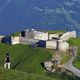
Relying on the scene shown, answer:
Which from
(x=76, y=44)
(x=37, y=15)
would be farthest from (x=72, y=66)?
(x=37, y=15)

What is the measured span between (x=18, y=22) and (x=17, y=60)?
94.4 meters

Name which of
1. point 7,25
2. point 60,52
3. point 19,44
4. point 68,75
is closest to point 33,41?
point 19,44

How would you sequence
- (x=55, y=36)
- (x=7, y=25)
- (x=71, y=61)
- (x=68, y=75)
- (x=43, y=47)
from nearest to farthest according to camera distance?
(x=68, y=75) < (x=71, y=61) < (x=43, y=47) < (x=55, y=36) < (x=7, y=25)

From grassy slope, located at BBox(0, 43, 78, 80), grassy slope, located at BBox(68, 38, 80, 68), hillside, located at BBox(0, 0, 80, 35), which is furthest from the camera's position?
hillside, located at BBox(0, 0, 80, 35)

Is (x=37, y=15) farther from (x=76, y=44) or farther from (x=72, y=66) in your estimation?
(x=72, y=66)

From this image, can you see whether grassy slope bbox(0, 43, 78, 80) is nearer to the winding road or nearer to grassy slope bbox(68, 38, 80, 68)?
the winding road

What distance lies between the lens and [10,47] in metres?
72.0

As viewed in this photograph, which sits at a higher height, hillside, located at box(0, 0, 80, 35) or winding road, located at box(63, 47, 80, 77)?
hillside, located at box(0, 0, 80, 35)

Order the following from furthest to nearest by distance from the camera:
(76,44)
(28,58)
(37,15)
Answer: (37,15), (76,44), (28,58)

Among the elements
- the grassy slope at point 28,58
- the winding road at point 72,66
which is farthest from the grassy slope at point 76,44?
the grassy slope at point 28,58

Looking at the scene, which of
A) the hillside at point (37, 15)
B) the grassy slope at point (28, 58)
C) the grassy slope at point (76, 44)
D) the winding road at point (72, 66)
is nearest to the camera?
the grassy slope at point (28, 58)

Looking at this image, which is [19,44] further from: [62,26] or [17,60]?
[62,26]

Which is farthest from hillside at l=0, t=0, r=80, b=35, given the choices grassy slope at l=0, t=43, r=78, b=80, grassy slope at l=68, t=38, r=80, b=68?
grassy slope at l=0, t=43, r=78, b=80

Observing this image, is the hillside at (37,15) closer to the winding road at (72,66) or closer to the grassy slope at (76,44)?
the grassy slope at (76,44)
